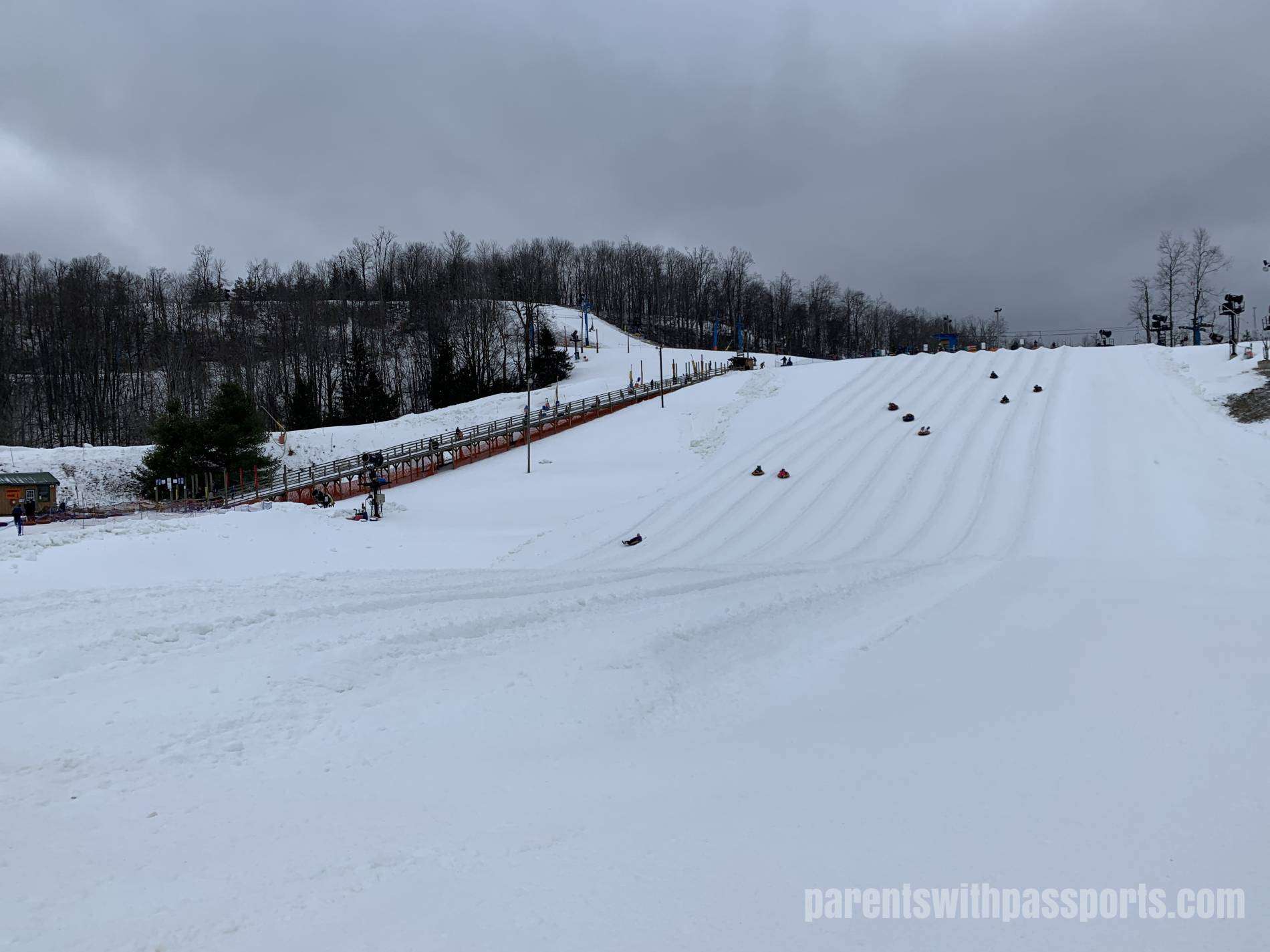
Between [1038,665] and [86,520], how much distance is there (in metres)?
26.8

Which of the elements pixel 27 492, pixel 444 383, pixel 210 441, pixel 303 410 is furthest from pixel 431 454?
pixel 444 383

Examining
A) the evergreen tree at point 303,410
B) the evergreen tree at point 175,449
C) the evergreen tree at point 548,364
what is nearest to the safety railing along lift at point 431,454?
the evergreen tree at point 175,449

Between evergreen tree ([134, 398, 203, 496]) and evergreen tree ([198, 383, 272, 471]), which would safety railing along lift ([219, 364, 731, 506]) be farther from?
evergreen tree ([134, 398, 203, 496])

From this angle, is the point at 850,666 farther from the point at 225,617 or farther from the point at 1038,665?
the point at 225,617

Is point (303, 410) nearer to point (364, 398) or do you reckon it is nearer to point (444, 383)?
point (364, 398)

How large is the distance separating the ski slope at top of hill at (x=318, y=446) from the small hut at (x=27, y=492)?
759 cm

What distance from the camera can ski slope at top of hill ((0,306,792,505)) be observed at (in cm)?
3825

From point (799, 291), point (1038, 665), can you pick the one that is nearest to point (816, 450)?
point (1038, 665)

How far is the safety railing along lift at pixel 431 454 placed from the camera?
31812 millimetres

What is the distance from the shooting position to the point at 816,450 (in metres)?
28.9

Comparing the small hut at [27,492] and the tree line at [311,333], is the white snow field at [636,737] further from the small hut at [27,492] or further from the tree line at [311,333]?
the tree line at [311,333]

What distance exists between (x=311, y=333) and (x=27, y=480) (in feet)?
126

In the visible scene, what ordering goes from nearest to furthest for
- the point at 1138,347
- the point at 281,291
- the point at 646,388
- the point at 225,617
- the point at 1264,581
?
the point at 225,617
the point at 1264,581
the point at 1138,347
the point at 646,388
the point at 281,291

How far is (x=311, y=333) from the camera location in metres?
65.5
